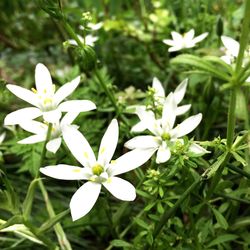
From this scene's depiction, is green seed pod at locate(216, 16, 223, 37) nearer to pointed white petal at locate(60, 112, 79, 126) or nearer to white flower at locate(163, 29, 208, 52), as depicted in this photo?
white flower at locate(163, 29, 208, 52)

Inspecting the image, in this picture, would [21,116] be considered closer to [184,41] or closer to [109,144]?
[109,144]

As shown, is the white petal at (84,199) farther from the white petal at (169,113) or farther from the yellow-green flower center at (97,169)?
the white petal at (169,113)

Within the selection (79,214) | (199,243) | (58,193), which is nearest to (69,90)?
(79,214)

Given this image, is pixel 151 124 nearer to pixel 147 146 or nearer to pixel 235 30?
pixel 147 146

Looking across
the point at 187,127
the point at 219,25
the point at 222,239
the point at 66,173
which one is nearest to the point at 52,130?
the point at 66,173

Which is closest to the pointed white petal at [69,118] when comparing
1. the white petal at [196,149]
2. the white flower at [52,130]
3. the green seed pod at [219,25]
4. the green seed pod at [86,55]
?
the white flower at [52,130]
